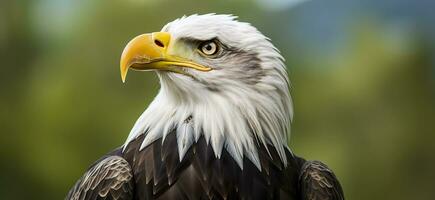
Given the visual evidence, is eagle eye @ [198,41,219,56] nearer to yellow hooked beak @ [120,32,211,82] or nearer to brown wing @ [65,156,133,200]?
yellow hooked beak @ [120,32,211,82]

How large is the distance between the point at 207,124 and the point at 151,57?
22cm

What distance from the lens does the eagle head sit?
1.57m

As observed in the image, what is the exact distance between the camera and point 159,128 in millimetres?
1588

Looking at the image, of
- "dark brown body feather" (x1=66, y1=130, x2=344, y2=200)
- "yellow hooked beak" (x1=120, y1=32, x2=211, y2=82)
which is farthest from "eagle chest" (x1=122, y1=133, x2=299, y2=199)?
"yellow hooked beak" (x1=120, y1=32, x2=211, y2=82)

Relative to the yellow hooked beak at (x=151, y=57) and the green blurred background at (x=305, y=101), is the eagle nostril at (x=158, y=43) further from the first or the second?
the green blurred background at (x=305, y=101)

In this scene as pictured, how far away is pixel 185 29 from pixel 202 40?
5 centimetres

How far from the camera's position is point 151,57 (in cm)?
153

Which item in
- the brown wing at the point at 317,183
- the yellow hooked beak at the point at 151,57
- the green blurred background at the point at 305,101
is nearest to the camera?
the yellow hooked beak at the point at 151,57

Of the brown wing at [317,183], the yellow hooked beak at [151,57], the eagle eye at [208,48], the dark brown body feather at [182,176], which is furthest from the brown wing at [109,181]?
the brown wing at [317,183]

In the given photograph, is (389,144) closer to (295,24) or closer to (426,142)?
(426,142)

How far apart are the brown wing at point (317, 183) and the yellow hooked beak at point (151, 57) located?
1.30 feet

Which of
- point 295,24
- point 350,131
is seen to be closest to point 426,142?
point 350,131

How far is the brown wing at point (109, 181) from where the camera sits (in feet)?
5.07

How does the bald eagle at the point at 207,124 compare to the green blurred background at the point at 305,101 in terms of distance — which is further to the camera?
the green blurred background at the point at 305,101
